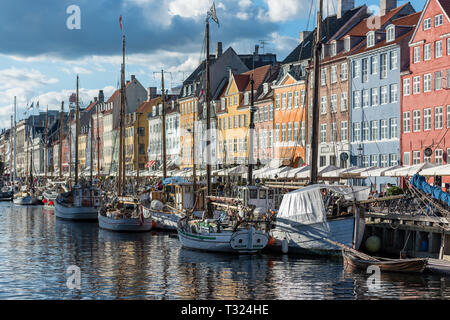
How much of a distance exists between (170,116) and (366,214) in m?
88.5

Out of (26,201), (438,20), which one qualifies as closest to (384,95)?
(438,20)

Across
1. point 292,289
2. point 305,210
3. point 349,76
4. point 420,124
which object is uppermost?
point 349,76

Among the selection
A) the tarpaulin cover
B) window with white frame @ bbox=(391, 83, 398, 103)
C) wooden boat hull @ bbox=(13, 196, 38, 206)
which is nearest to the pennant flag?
the tarpaulin cover

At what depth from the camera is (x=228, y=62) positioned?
109812mm

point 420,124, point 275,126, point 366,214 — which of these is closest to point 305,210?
point 366,214

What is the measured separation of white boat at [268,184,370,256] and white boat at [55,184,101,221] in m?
35.7

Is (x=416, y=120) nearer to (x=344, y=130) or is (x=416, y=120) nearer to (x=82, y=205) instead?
(x=344, y=130)

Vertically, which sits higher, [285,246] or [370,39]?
[370,39]

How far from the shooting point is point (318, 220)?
3956 cm

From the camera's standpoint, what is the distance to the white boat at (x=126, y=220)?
5950cm

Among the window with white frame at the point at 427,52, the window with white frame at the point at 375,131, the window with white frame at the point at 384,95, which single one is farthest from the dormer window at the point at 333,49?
the window with white frame at the point at 427,52

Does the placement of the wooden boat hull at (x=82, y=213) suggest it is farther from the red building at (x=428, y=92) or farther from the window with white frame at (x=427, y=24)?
the window with white frame at (x=427, y=24)

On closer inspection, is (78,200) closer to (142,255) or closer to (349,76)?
(349,76)

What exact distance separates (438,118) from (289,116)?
25130 millimetres
